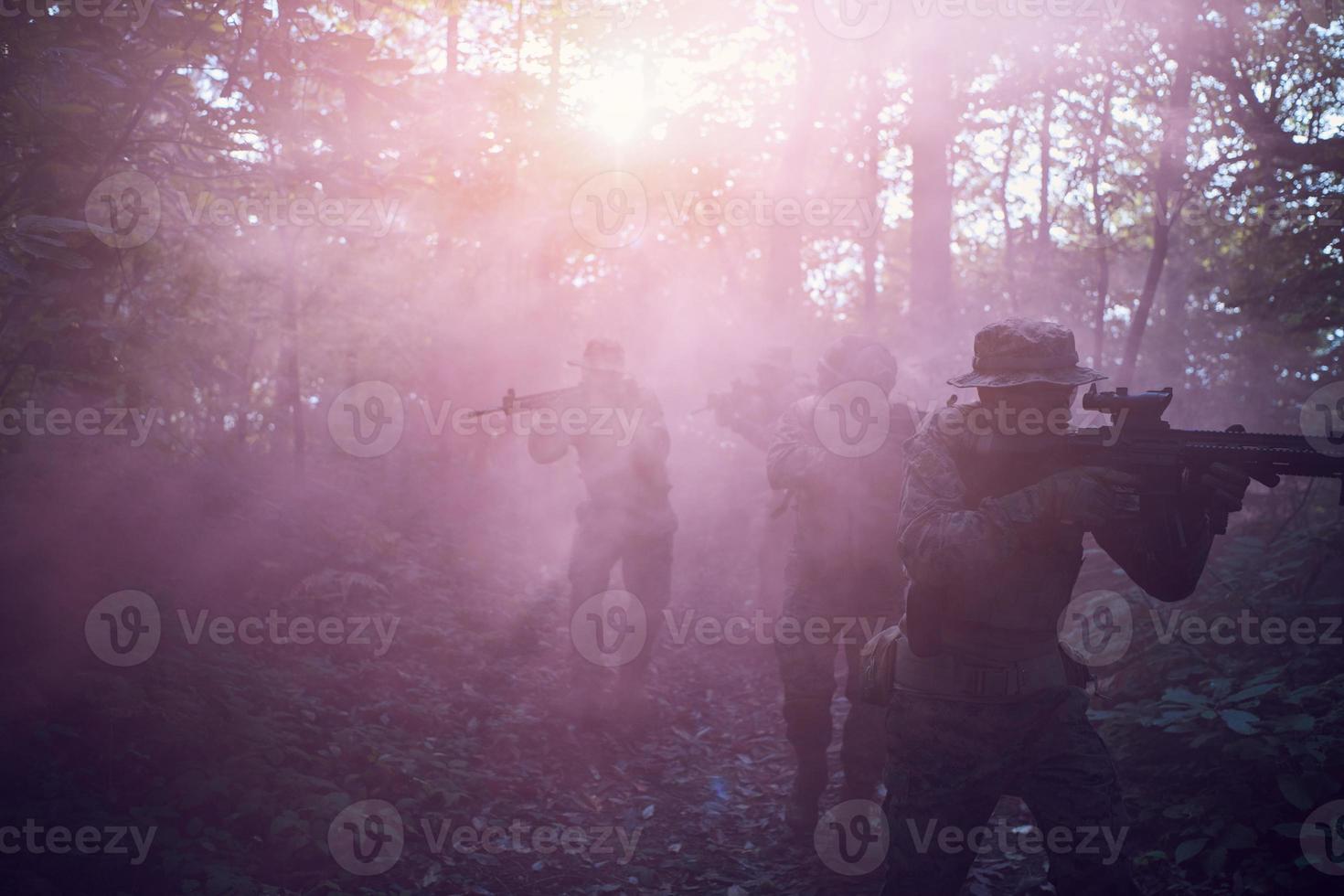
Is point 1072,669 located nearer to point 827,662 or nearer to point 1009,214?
point 827,662

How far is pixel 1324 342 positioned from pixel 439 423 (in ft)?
37.3

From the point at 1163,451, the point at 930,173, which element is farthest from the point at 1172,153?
the point at 1163,451

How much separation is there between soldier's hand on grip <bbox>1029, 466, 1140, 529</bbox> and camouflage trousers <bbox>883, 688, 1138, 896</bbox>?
2.48 ft

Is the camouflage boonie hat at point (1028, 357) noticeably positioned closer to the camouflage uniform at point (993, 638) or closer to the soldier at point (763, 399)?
the camouflage uniform at point (993, 638)

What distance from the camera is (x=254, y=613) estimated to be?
806cm

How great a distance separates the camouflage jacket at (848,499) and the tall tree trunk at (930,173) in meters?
8.15

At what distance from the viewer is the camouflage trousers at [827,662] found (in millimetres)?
6191

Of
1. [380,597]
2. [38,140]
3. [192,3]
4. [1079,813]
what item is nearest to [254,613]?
[380,597]

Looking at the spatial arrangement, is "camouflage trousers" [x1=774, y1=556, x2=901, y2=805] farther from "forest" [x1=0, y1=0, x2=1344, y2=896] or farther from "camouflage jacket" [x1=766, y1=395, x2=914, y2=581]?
"forest" [x1=0, y1=0, x2=1344, y2=896]

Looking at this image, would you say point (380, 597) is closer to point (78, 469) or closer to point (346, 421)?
point (78, 469)

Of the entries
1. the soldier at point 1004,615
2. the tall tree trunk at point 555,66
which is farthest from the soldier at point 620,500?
the soldier at point 1004,615

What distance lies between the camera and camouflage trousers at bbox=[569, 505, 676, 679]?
8461 mm

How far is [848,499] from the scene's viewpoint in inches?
244

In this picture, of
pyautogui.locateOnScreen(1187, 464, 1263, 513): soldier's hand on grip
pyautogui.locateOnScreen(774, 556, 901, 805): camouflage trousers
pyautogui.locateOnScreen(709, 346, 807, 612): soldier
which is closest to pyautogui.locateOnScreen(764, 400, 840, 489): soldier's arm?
pyautogui.locateOnScreen(774, 556, 901, 805): camouflage trousers
